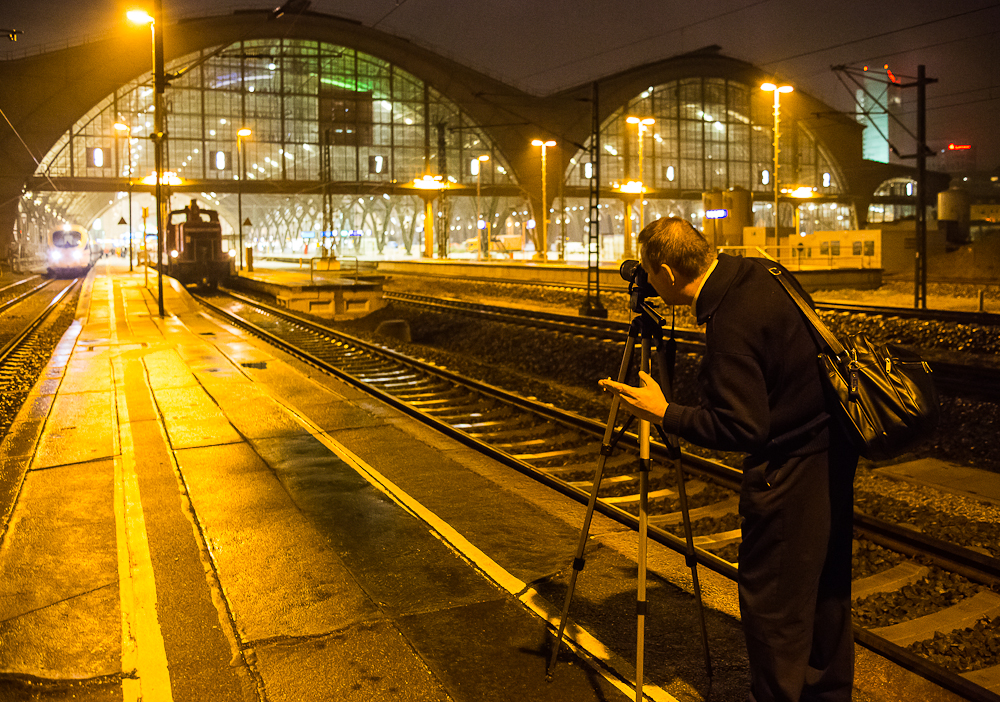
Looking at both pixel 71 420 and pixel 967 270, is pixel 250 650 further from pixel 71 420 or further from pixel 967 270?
pixel 967 270

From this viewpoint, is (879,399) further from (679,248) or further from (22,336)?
Answer: (22,336)

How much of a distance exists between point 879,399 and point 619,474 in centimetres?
543

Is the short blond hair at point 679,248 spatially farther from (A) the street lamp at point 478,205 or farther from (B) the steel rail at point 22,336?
(A) the street lamp at point 478,205

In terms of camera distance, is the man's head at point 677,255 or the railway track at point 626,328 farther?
the railway track at point 626,328

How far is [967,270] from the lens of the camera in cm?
3903

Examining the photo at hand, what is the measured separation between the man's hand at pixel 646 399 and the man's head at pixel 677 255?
1.08ft

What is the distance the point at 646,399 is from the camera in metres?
3.11

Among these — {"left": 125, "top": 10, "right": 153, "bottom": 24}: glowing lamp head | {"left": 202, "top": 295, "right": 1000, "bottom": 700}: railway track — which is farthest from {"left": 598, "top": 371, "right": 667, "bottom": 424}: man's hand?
{"left": 125, "top": 10, "right": 153, "bottom": 24}: glowing lamp head

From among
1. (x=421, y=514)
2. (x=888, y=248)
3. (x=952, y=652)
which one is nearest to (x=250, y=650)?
(x=421, y=514)

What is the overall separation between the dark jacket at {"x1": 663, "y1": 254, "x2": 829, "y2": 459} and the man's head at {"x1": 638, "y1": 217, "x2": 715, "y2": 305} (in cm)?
18

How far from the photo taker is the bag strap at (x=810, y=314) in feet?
9.50

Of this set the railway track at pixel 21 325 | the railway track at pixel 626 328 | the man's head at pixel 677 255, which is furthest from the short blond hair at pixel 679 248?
the railway track at pixel 21 325

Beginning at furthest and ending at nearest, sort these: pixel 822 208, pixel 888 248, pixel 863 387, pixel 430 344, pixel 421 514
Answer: pixel 822 208 < pixel 888 248 < pixel 430 344 < pixel 421 514 < pixel 863 387

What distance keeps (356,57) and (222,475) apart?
3006 inches
